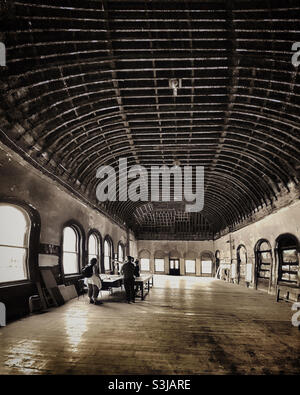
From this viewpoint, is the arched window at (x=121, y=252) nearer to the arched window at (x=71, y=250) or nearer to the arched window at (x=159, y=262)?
the arched window at (x=159, y=262)

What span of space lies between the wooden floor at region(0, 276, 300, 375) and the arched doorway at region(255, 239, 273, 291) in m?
5.46

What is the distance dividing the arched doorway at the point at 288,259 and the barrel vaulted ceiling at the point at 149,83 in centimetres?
251

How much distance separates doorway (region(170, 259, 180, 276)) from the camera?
30.3 m

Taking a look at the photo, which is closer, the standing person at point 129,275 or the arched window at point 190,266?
the standing person at point 129,275

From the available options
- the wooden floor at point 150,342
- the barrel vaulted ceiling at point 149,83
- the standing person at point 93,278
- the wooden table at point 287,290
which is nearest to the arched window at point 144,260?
the barrel vaulted ceiling at point 149,83

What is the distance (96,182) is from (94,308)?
23.3 ft

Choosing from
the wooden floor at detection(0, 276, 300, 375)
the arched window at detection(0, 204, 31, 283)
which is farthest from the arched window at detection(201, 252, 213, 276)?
the arched window at detection(0, 204, 31, 283)

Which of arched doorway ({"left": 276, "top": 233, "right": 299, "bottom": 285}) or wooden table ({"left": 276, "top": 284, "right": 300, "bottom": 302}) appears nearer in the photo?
wooden table ({"left": 276, "top": 284, "right": 300, "bottom": 302})

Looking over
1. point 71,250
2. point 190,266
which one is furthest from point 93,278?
point 190,266

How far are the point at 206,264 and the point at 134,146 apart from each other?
A: 21.4 metres

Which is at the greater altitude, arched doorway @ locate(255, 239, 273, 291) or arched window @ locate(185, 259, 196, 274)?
arched doorway @ locate(255, 239, 273, 291)

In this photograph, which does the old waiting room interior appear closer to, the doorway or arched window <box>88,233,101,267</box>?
arched window <box>88,233,101,267</box>

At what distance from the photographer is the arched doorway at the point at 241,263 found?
18517mm
